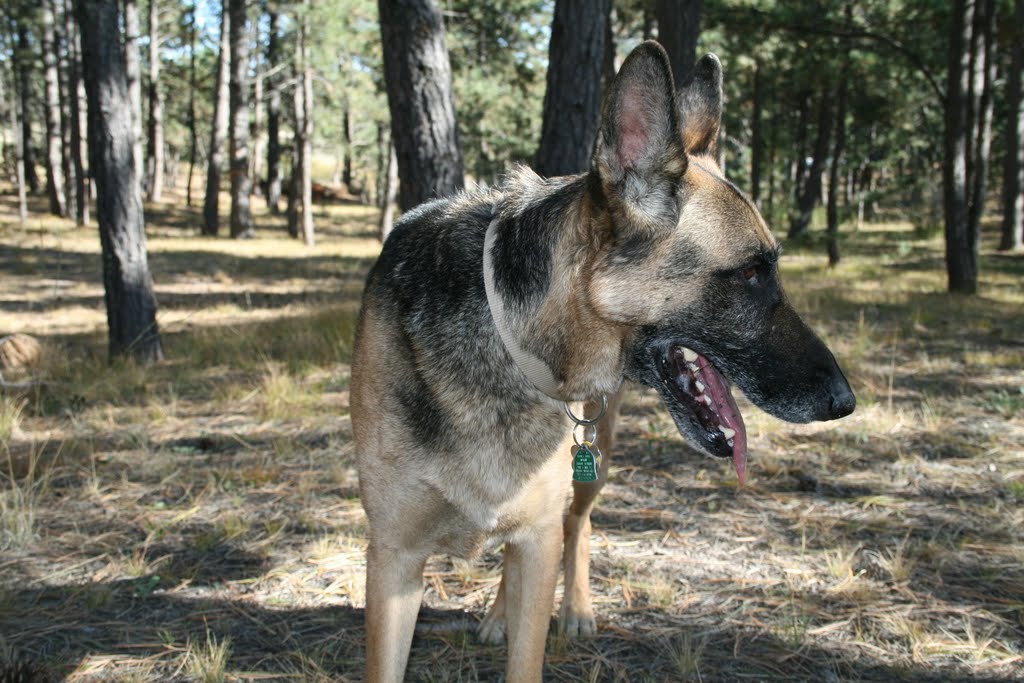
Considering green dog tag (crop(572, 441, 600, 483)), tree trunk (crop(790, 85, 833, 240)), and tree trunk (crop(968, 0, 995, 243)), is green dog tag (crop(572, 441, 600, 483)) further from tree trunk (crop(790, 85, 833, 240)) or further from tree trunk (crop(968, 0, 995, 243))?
tree trunk (crop(790, 85, 833, 240))

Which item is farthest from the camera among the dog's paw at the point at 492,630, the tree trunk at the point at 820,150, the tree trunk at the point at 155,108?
the tree trunk at the point at 155,108

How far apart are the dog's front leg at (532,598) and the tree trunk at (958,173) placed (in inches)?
458

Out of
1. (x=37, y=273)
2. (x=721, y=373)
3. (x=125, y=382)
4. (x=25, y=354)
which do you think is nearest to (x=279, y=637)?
(x=721, y=373)

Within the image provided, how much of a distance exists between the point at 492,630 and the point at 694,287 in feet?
5.64

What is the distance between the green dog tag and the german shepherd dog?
56 mm

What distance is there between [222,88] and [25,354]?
1755 cm

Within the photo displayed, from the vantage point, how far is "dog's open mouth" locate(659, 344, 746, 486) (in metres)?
2.43

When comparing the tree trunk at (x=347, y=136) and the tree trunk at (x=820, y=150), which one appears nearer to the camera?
the tree trunk at (x=820, y=150)

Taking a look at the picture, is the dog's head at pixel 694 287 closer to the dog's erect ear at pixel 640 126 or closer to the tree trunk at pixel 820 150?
the dog's erect ear at pixel 640 126

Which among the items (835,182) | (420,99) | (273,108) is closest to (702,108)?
(420,99)

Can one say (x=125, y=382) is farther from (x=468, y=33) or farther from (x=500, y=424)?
(x=468, y=33)

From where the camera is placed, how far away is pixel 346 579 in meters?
3.57

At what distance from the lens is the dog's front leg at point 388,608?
8.16ft

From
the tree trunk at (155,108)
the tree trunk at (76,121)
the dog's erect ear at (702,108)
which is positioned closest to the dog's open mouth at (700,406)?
the dog's erect ear at (702,108)
